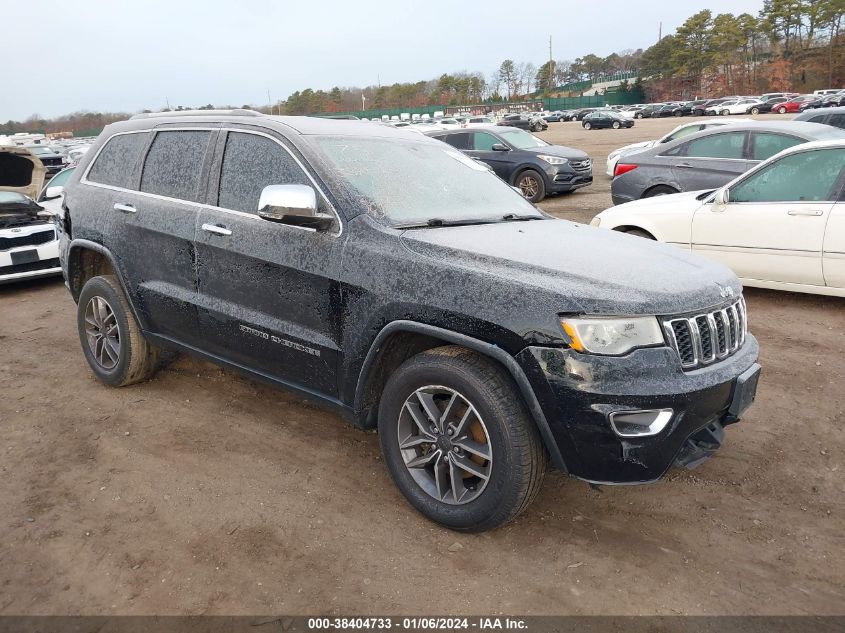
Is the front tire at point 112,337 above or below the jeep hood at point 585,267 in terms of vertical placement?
below

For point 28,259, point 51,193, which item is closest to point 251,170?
point 28,259

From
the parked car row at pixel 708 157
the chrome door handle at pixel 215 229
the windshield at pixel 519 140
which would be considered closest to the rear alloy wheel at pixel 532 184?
the windshield at pixel 519 140

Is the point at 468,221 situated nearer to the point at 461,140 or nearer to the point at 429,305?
the point at 429,305

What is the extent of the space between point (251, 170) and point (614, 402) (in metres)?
2.34

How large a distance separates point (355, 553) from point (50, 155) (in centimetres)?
2568

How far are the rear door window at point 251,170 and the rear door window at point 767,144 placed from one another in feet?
24.3

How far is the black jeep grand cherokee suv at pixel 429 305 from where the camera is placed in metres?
2.56

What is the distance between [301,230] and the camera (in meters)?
3.28

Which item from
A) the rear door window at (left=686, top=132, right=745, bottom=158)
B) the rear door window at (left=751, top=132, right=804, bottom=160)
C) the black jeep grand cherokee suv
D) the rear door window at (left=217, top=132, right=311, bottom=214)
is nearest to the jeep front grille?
the black jeep grand cherokee suv

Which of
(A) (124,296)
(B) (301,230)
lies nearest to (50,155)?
(A) (124,296)

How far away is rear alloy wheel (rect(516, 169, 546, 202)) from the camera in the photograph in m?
13.5

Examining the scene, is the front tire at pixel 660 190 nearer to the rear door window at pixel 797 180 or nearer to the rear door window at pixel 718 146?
the rear door window at pixel 718 146

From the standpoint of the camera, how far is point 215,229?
3646mm

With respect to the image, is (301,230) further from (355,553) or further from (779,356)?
(779,356)
